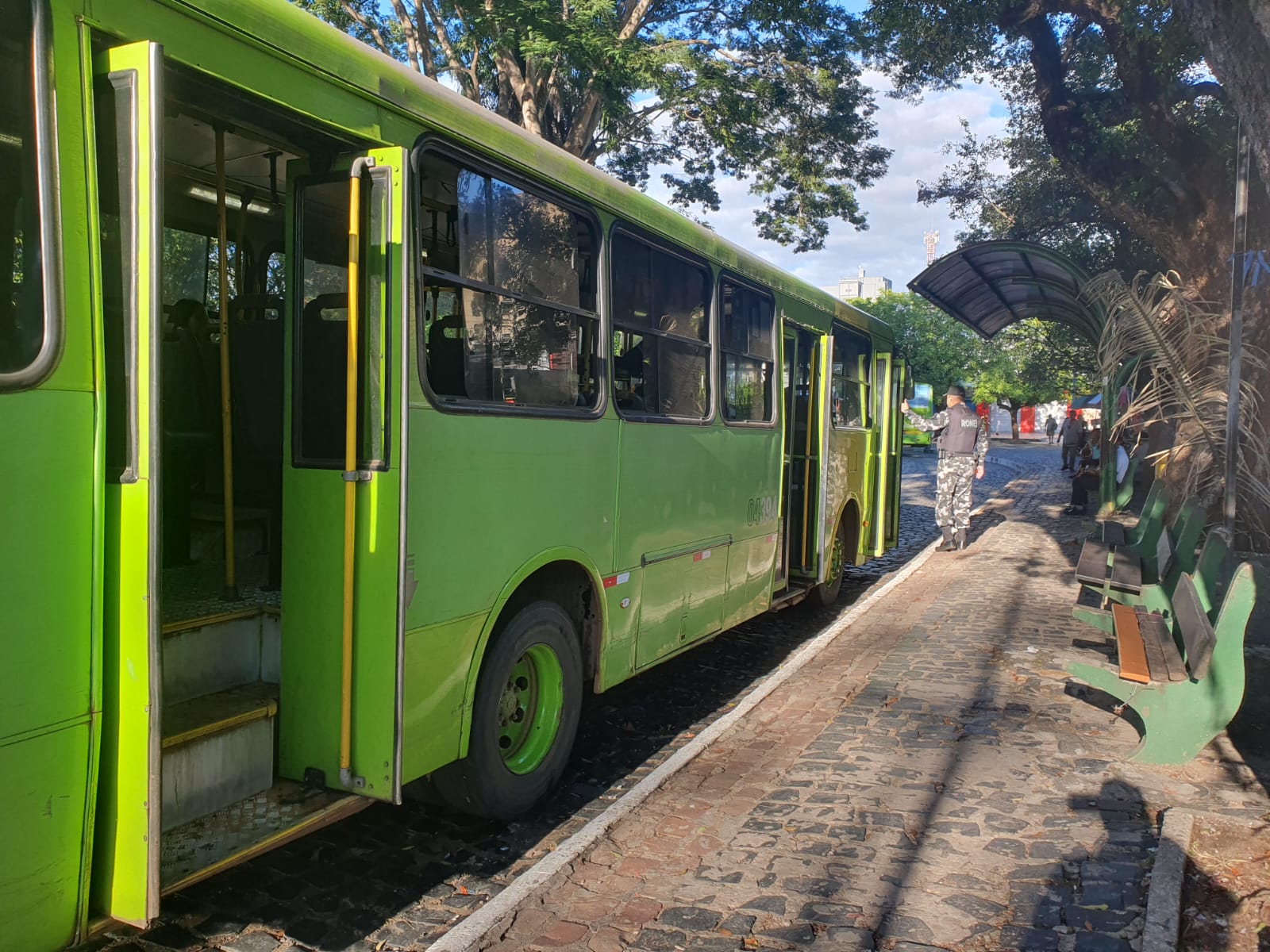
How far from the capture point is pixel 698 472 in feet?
18.8

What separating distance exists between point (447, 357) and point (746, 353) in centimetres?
331

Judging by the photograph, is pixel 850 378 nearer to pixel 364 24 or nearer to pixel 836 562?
pixel 836 562

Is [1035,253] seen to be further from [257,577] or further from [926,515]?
[257,577]

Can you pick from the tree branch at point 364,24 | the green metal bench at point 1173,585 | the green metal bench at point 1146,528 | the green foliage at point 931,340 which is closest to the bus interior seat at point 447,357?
the green metal bench at point 1173,585

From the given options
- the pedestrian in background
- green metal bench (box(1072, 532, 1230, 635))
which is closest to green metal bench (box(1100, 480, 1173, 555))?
green metal bench (box(1072, 532, 1230, 635))

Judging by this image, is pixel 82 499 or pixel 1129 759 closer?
pixel 82 499

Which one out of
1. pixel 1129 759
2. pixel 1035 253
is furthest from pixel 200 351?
pixel 1035 253

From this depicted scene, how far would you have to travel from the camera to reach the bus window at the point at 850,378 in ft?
28.2

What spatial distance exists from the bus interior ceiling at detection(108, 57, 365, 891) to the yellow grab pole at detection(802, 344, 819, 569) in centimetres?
476

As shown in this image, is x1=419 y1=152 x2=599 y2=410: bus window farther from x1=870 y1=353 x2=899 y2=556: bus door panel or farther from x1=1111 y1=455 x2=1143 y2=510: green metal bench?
x1=1111 y1=455 x2=1143 y2=510: green metal bench

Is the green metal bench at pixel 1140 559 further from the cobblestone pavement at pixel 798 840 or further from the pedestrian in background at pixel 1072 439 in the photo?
the pedestrian in background at pixel 1072 439

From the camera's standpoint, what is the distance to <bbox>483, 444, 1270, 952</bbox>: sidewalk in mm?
3289

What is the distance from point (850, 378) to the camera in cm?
914

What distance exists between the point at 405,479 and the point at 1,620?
1.27 metres
